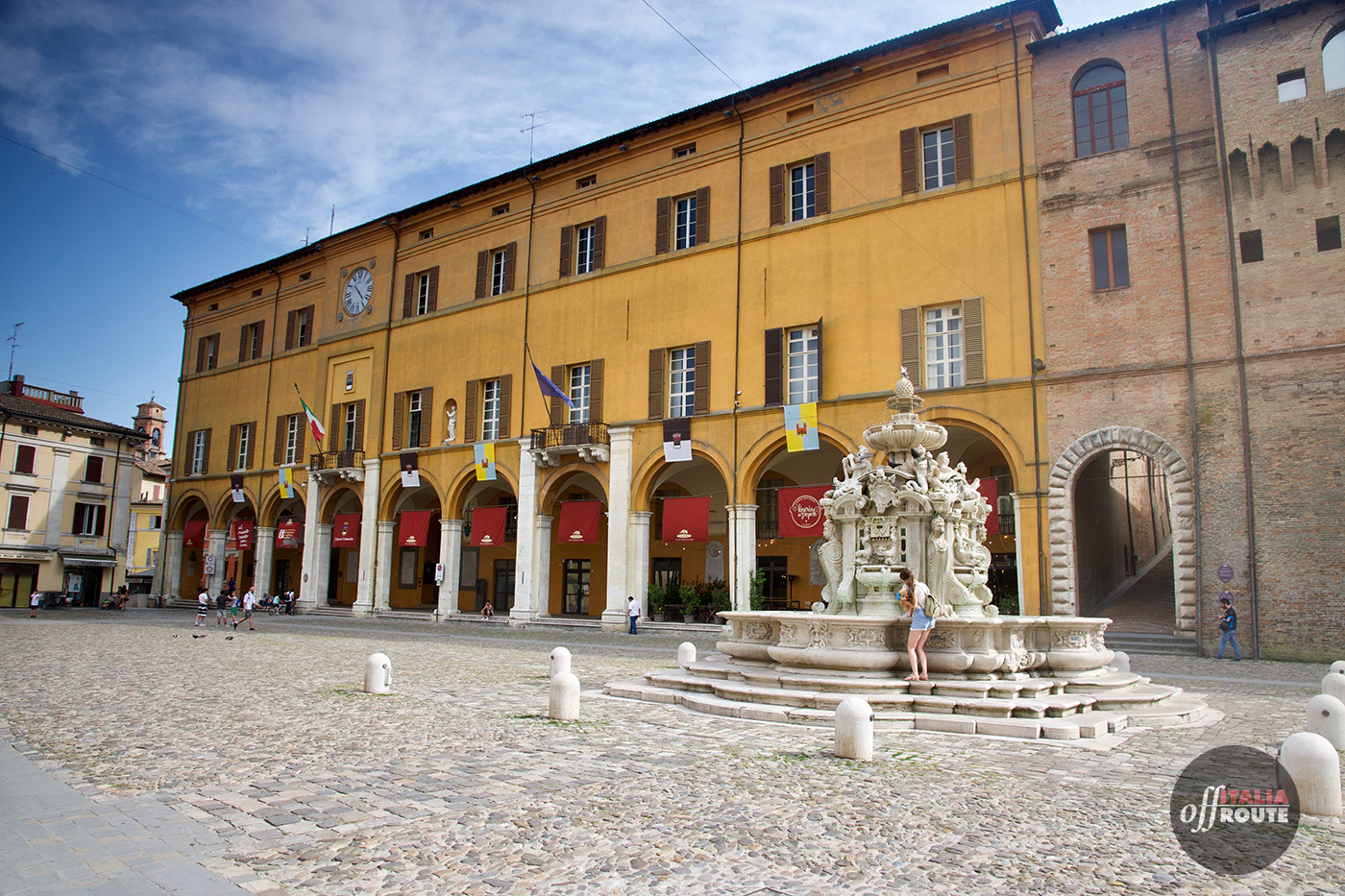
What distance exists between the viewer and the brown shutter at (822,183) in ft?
79.8

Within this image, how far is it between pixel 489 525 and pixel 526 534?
193 cm

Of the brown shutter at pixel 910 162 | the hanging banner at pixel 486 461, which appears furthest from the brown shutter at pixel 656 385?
the brown shutter at pixel 910 162

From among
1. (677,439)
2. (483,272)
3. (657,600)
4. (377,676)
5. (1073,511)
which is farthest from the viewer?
(483,272)

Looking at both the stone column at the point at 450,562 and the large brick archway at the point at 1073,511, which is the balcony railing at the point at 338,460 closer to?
the stone column at the point at 450,562

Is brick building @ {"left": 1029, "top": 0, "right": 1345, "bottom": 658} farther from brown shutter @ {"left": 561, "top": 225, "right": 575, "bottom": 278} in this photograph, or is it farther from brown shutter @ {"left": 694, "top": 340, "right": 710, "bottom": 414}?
brown shutter @ {"left": 561, "top": 225, "right": 575, "bottom": 278}

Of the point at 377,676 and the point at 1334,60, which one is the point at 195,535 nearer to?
the point at 377,676

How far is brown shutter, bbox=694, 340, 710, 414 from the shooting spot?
84.0ft

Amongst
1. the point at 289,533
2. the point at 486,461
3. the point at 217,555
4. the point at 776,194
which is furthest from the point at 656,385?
the point at 217,555

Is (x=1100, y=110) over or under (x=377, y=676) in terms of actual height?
over

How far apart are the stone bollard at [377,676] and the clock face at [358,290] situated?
2743 cm

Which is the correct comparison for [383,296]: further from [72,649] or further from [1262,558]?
[1262,558]

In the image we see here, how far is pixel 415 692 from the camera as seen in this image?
11.6 meters

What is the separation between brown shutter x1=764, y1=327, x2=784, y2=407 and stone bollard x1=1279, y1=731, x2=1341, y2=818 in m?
18.6

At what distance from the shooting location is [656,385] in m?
26.7
